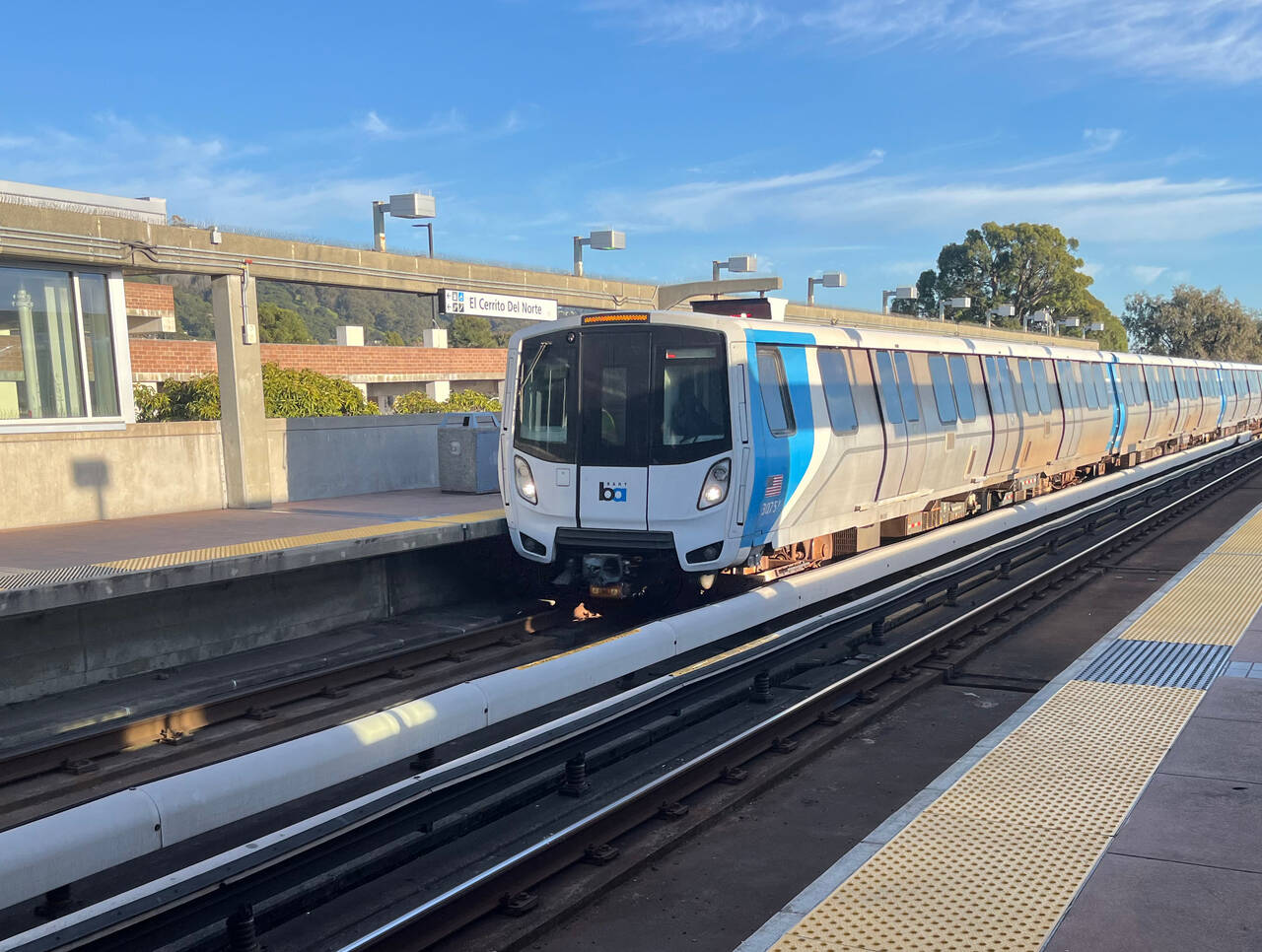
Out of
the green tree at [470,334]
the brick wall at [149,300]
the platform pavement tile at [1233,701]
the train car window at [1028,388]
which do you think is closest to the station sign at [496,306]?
the train car window at [1028,388]

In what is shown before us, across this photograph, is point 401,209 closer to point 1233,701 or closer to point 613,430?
point 613,430

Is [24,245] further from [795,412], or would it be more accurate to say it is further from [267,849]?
[267,849]

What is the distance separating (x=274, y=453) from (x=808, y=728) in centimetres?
942

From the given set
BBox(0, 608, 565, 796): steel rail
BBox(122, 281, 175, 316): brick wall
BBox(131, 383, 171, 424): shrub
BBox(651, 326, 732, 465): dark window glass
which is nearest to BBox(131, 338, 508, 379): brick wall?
BBox(131, 383, 171, 424): shrub

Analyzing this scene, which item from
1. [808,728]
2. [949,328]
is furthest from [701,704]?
[949,328]

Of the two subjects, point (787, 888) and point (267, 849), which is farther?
point (787, 888)

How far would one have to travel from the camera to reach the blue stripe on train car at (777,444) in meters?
9.67

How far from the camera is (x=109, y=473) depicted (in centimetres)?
1248

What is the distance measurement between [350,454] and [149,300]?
78.4 feet

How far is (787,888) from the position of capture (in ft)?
16.5

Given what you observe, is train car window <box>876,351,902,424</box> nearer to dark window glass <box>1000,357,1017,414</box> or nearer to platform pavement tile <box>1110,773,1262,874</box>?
dark window glass <box>1000,357,1017,414</box>

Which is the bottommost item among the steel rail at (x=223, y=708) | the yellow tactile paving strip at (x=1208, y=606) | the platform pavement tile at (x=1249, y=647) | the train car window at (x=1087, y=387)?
the steel rail at (x=223, y=708)

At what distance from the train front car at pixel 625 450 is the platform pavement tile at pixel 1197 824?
475 cm

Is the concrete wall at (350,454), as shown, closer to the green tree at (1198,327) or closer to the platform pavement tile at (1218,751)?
the platform pavement tile at (1218,751)
